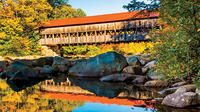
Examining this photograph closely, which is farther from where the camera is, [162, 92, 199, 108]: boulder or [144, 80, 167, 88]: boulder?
[144, 80, 167, 88]: boulder

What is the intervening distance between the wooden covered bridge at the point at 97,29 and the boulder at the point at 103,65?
487 inches

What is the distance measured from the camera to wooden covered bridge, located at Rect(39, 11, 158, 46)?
23578 mm

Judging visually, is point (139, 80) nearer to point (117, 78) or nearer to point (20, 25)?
point (117, 78)

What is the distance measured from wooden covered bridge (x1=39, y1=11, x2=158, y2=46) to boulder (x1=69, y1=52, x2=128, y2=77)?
1237 cm

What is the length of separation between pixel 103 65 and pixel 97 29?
15464 millimetres

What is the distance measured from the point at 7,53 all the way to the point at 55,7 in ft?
70.5

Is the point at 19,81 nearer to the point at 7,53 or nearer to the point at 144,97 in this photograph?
the point at 144,97

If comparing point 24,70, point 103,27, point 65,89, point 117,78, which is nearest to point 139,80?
point 117,78

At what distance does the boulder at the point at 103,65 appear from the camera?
34.9 feet

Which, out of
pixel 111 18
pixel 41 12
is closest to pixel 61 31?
pixel 41 12

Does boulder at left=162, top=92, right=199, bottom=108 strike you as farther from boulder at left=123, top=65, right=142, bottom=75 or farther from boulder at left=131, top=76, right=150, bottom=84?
boulder at left=123, top=65, right=142, bottom=75

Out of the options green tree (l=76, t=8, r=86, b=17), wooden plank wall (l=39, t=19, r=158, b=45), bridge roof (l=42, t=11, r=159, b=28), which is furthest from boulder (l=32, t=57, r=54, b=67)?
green tree (l=76, t=8, r=86, b=17)

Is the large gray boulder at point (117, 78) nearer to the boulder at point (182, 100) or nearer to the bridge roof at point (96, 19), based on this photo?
the boulder at point (182, 100)

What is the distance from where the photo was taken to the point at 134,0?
6.01 metres
